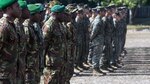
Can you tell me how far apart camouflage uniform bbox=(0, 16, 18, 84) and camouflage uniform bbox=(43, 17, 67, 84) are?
2481 millimetres

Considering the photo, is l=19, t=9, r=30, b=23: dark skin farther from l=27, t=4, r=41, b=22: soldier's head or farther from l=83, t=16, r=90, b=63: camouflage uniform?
l=83, t=16, r=90, b=63: camouflage uniform

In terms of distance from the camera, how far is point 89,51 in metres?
17.8

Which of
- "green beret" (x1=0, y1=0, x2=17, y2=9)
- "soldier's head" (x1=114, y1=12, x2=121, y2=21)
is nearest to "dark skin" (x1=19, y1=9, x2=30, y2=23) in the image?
"green beret" (x1=0, y1=0, x2=17, y2=9)

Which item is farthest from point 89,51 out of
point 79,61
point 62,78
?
point 62,78

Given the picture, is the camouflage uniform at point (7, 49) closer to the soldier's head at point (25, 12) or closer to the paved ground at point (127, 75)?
the soldier's head at point (25, 12)

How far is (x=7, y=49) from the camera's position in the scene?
7.10 meters

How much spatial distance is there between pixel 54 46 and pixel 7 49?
8.48 ft

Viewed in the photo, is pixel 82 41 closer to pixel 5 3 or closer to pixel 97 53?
pixel 97 53

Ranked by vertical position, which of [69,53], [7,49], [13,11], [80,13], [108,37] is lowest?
[108,37]

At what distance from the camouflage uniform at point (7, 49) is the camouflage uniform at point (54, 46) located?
97.7 inches

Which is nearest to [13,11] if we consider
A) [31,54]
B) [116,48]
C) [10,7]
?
[10,7]

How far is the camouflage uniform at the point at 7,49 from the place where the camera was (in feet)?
23.1

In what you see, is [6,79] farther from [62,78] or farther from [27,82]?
[62,78]

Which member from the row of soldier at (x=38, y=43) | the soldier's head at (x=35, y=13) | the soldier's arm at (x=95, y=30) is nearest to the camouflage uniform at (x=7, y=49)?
the row of soldier at (x=38, y=43)
